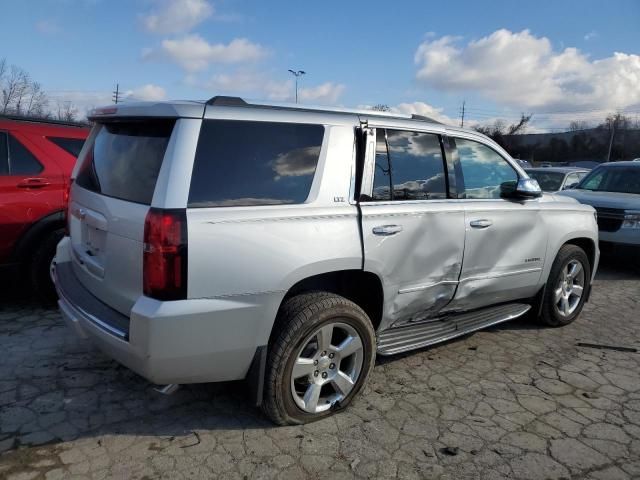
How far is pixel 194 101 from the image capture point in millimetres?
2871

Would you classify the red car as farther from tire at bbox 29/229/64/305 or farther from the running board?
the running board

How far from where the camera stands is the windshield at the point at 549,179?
1056cm

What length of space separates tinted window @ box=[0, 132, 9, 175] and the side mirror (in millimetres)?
4417

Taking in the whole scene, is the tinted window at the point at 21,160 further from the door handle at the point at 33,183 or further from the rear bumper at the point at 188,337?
the rear bumper at the point at 188,337

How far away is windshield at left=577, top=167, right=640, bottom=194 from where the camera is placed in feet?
27.5

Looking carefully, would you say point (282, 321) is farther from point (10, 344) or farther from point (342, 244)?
point (10, 344)

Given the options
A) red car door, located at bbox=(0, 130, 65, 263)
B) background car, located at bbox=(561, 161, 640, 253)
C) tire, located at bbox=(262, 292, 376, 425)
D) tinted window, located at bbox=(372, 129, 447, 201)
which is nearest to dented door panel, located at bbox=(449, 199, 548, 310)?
tinted window, located at bbox=(372, 129, 447, 201)

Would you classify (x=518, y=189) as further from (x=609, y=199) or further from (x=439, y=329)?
(x=609, y=199)

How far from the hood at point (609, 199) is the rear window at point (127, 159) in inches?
275

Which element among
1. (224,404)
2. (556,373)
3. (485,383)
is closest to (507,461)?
(485,383)

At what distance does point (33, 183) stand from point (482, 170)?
4.04m

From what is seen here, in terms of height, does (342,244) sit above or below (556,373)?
above

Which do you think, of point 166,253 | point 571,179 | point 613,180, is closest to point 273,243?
point 166,253

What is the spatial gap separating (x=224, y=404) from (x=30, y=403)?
1.21m
